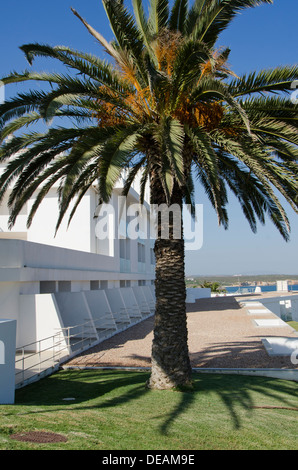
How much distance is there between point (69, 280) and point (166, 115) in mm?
11450

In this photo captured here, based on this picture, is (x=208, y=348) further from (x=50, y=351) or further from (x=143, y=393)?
(x=143, y=393)

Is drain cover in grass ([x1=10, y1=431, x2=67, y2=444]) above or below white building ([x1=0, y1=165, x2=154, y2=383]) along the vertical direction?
below

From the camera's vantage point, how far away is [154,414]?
7.15 meters

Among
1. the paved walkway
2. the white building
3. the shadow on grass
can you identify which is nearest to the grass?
the shadow on grass

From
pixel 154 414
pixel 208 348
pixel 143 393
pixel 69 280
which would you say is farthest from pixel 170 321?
pixel 69 280

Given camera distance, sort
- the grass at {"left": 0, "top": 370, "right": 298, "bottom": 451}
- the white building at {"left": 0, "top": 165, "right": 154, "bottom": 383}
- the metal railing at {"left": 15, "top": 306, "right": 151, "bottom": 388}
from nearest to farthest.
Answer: the grass at {"left": 0, "top": 370, "right": 298, "bottom": 451} → the metal railing at {"left": 15, "top": 306, "right": 151, "bottom": 388} → the white building at {"left": 0, "top": 165, "right": 154, "bottom": 383}

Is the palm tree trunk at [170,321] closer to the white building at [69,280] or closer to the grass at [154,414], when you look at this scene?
the grass at [154,414]

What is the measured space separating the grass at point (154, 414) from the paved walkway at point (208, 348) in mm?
1805

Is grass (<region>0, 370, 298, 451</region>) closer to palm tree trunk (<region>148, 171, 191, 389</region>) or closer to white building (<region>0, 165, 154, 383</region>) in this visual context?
palm tree trunk (<region>148, 171, 191, 389</region>)

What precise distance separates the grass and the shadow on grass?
17 mm

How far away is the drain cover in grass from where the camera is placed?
17.0 feet

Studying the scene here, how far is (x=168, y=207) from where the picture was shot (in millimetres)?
8664

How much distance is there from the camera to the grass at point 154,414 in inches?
224

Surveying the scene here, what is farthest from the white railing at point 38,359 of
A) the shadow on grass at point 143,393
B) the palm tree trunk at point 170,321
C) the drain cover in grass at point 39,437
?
the drain cover in grass at point 39,437
